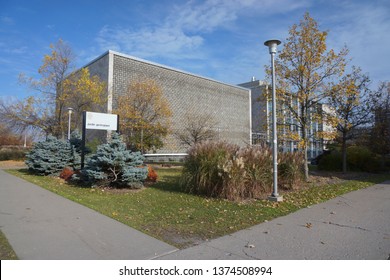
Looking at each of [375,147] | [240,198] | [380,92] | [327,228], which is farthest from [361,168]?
[327,228]

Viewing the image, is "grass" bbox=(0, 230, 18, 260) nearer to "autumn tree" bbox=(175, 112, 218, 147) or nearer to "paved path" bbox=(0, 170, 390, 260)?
"paved path" bbox=(0, 170, 390, 260)

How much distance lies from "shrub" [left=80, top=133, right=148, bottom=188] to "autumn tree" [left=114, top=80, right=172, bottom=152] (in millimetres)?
11016

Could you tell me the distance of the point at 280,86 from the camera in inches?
523

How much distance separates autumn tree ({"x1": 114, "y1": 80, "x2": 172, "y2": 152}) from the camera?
2169cm

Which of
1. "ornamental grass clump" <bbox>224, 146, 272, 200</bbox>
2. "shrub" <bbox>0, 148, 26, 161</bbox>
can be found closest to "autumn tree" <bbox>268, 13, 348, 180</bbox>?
"ornamental grass clump" <bbox>224, 146, 272, 200</bbox>

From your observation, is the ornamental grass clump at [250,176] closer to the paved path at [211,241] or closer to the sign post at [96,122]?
the paved path at [211,241]

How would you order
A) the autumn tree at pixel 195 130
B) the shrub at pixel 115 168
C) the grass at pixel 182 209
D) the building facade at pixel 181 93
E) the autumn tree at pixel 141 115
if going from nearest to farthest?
the grass at pixel 182 209 → the shrub at pixel 115 168 → the autumn tree at pixel 141 115 → the autumn tree at pixel 195 130 → the building facade at pixel 181 93

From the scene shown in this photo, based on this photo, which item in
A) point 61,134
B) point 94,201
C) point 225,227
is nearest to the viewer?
point 225,227

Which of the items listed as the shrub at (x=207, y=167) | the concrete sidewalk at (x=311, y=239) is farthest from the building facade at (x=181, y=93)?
the concrete sidewalk at (x=311, y=239)

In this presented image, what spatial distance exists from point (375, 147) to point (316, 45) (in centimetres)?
915

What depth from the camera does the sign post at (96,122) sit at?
13.2 metres

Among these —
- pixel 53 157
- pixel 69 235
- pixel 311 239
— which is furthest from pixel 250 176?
pixel 53 157

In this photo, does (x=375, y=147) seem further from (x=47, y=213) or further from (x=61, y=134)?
(x=61, y=134)

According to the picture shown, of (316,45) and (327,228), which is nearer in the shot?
(327,228)
